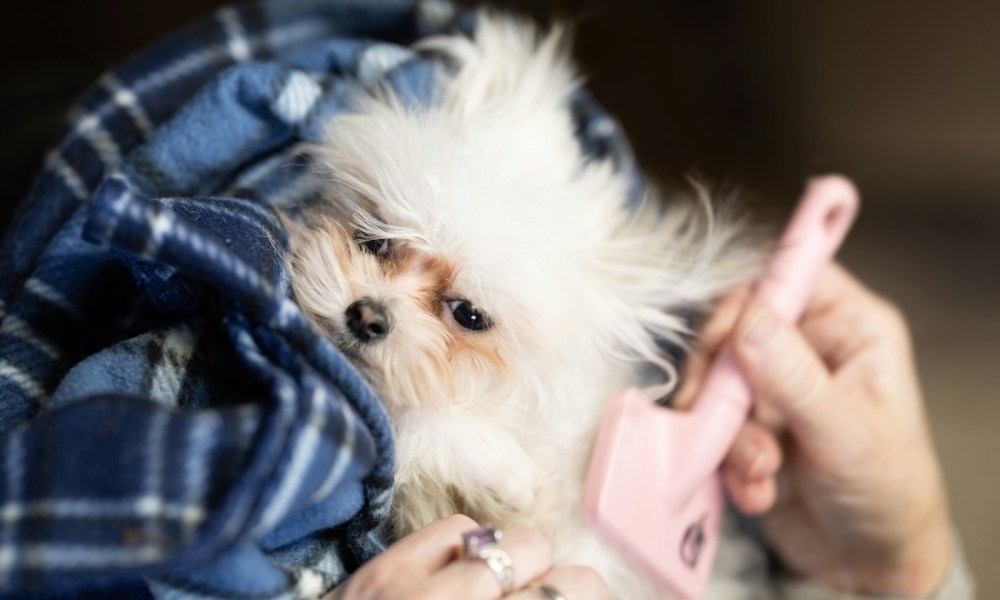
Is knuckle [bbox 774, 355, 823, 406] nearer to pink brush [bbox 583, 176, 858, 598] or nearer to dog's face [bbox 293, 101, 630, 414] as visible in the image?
pink brush [bbox 583, 176, 858, 598]

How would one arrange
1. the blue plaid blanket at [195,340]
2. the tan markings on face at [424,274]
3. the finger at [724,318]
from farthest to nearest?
the finger at [724,318] → the tan markings on face at [424,274] → the blue plaid blanket at [195,340]

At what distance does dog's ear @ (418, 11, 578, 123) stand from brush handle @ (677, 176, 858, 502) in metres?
0.27

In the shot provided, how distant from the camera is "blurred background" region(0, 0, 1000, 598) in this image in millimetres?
831

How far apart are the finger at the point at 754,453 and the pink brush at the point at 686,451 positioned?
0.03m

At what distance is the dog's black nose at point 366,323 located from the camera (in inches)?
25.0

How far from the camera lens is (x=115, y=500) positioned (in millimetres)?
430

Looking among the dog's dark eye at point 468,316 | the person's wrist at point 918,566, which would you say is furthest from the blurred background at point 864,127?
the dog's dark eye at point 468,316

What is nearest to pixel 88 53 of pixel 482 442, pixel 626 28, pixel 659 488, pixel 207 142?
pixel 207 142

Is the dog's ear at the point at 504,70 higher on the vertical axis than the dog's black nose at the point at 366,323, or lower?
higher

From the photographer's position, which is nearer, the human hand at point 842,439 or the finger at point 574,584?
the finger at point 574,584

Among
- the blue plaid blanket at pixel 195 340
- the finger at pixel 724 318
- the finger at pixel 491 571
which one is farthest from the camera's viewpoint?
the finger at pixel 724 318

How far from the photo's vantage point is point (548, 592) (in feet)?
1.94

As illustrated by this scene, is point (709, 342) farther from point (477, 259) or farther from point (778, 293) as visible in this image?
point (477, 259)

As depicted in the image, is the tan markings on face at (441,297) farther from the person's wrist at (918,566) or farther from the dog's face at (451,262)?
the person's wrist at (918,566)
